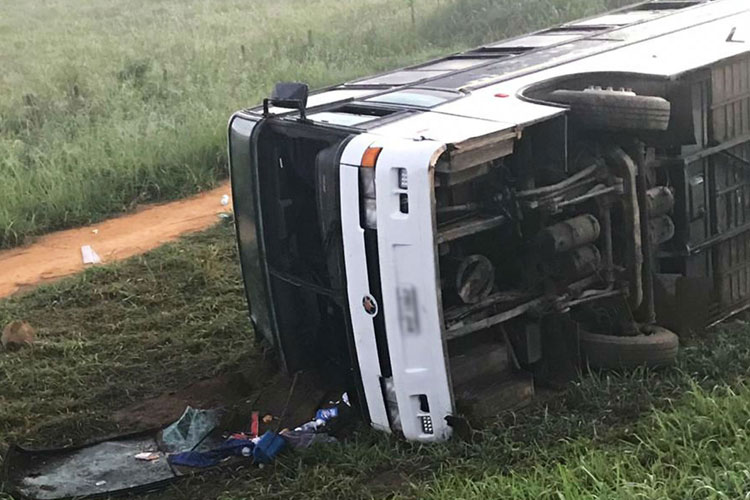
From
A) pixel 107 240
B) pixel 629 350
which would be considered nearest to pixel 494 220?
pixel 629 350

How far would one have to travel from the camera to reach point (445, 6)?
18531mm

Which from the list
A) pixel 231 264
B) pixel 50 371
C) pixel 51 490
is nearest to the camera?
pixel 51 490

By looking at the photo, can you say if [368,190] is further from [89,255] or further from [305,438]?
[89,255]

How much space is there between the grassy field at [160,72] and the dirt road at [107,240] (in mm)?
261

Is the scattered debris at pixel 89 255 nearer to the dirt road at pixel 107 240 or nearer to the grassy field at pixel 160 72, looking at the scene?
the dirt road at pixel 107 240

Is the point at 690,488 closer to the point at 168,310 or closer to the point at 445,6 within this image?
the point at 168,310

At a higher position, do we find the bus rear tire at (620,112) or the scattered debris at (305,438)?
the bus rear tire at (620,112)

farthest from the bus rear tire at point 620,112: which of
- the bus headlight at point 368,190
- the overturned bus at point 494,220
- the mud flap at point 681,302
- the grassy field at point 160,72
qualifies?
the grassy field at point 160,72

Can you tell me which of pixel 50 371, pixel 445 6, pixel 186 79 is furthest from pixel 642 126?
pixel 445 6

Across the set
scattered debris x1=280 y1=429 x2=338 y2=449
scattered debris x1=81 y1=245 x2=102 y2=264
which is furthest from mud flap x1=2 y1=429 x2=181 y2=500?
scattered debris x1=81 y1=245 x2=102 y2=264

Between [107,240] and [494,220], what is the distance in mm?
5368

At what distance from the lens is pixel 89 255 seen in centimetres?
931

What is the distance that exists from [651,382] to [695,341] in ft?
2.11

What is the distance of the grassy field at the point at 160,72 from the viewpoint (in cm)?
1084
